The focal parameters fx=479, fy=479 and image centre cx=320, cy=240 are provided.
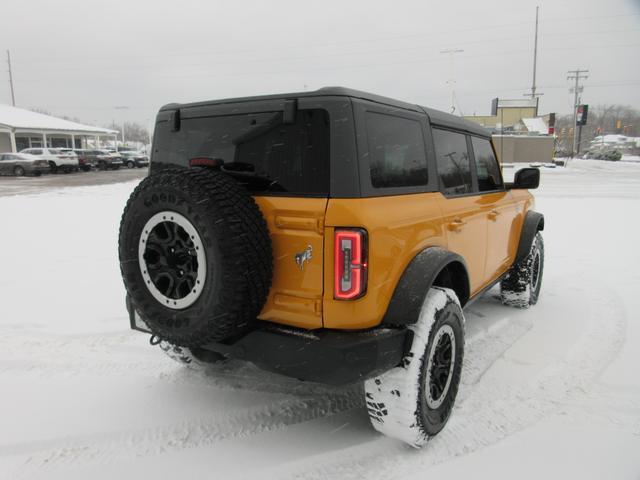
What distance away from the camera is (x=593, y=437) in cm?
282

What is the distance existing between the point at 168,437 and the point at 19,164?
30292 mm

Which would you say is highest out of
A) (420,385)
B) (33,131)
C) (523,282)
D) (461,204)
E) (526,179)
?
(33,131)

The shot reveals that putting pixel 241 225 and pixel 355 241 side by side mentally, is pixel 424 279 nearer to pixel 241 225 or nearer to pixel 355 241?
pixel 355 241

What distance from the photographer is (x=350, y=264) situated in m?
2.31

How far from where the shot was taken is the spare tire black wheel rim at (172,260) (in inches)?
92.1

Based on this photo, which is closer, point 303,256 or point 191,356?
point 303,256

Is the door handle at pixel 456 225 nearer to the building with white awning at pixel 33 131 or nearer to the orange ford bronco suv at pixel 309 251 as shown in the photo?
the orange ford bronco suv at pixel 309 251

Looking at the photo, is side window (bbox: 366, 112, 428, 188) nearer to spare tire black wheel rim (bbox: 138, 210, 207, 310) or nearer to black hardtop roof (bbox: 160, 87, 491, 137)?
black hardtop roof (bbox: 160, 87, 491, 137)

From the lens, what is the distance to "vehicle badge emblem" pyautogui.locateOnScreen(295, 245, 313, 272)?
→ 7.83 feet

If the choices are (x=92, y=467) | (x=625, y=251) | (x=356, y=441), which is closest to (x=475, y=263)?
(x=356, y=441)

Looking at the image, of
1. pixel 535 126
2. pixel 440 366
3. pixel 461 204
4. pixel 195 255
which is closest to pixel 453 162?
pixel 461 204

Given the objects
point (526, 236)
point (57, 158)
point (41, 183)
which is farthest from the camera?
point (57, 158)

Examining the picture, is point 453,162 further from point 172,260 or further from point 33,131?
point 33,131

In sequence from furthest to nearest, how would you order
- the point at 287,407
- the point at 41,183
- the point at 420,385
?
the point at 41,183
the point at 287,407
the point at 420,385
